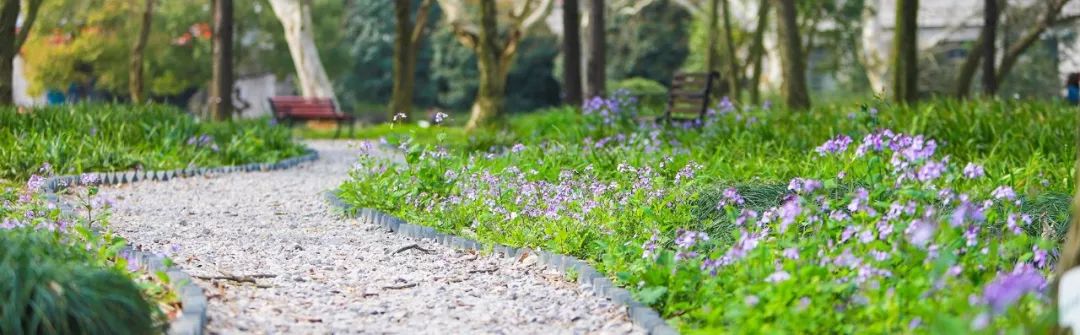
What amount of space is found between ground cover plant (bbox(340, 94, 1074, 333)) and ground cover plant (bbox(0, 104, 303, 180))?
234cm

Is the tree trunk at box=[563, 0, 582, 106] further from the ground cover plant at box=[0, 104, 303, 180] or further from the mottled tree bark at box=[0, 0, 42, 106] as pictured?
the mottled tree bark at box=[0, 0, 42, 106]

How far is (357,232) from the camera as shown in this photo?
9289 millimetres

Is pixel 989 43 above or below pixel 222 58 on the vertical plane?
below

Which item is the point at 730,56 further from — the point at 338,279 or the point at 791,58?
the point at 338,279

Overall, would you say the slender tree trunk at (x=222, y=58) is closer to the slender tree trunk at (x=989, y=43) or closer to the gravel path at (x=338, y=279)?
the gravel path at (x=338, y=279)

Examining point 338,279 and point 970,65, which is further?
point 970,65

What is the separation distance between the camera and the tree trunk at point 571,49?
22.7 meters

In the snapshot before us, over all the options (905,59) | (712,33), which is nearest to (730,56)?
(712,33)

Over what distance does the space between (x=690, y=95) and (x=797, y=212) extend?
39.3 feet

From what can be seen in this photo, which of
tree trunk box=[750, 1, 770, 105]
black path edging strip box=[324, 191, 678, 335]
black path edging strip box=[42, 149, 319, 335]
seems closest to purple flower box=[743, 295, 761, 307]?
black path edging strip box=[324, 191, 678, 335]

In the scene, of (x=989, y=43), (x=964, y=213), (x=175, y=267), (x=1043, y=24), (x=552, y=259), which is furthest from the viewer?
(x=1043, y=24)

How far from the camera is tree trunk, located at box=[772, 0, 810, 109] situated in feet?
60.7

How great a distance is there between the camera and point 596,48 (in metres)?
22.9

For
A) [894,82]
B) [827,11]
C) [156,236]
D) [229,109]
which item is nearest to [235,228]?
[156,236]
